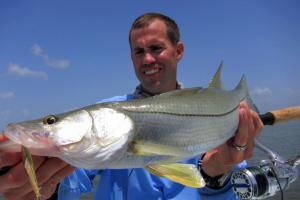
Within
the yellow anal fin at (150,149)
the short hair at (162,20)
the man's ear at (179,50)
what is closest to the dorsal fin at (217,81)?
the yellow anal fin at (150,149)

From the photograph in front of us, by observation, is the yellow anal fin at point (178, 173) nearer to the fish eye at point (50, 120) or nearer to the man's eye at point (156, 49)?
the fish eye at point (50, 120)

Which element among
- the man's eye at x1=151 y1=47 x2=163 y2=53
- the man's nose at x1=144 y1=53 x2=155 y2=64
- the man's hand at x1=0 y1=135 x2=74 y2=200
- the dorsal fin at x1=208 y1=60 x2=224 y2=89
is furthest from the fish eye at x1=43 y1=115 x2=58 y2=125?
the man's eye at x1=151 y1=47 x2=163 y2=53

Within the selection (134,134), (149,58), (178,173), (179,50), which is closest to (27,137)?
(134,134)

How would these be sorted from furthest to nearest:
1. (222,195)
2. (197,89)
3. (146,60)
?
(146,60) < (222,195) < (197,89)

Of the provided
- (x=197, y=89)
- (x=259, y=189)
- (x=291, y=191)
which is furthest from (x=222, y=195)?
(x=291, y=191)

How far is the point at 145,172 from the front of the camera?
12.1ft

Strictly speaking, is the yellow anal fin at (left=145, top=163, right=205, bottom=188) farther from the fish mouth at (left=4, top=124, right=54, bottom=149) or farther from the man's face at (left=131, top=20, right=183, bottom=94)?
the man's face at (left=131, top=20, right=183, bottom=94)

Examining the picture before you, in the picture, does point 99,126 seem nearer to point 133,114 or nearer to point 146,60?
point 133,114

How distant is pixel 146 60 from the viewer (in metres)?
4.45

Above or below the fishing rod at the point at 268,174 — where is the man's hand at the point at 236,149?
above

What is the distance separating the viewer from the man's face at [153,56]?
4469 millimetres

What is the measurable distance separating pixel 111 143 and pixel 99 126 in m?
0.15

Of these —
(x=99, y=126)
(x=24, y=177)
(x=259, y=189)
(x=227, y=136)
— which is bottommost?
(x=259, y=189)

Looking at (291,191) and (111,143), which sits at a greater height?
(111,143)
